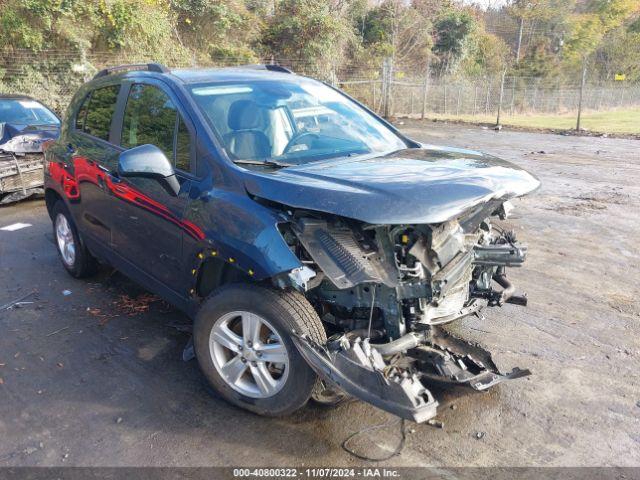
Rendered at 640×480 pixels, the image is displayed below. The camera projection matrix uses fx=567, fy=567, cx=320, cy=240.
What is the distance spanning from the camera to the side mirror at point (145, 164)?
3396 millimetres

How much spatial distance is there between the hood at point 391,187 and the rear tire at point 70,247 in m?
2.73

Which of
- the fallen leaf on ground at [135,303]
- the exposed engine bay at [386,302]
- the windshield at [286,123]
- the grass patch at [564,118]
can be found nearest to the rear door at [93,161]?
the fallen leaf on ground at [135,303]

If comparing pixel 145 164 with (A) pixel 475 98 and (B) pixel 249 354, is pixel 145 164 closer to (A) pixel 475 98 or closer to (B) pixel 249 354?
(B) pixel 249 354

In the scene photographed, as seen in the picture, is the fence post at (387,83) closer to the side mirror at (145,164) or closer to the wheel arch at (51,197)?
the wheel arch at (51,197)

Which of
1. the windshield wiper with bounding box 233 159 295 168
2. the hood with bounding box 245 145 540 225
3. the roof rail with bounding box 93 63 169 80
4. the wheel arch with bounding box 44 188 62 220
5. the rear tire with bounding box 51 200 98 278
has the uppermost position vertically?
the roof rail with bounding box 93 63 169 80

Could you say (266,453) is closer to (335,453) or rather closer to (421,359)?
(335,453)

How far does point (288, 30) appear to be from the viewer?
83.6 feet

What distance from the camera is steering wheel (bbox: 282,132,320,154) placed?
3.82 metres

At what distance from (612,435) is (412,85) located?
79.0 feet

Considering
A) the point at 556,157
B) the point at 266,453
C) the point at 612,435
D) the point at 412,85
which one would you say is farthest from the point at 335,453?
the point at 412,85

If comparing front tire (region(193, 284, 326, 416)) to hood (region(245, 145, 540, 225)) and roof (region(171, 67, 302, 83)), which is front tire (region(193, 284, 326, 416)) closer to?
hood (region(245, 145, 540, 225))

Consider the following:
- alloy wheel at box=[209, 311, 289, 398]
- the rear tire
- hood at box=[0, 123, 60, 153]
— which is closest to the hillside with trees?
hood at box=[0, 123, 60, 153]

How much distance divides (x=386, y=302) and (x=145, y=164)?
1.65 m

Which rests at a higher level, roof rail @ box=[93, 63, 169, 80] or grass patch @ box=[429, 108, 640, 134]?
roof rail @ box=[93, 63, 169, 80]
